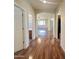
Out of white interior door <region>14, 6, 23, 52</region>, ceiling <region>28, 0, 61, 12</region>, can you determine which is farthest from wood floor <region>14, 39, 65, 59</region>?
ceiling <region>28, 0, 61, 12</region>

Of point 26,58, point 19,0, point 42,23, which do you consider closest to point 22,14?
point 19,0

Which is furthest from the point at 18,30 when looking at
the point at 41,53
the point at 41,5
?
the point at 41,5

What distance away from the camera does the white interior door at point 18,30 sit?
562cm

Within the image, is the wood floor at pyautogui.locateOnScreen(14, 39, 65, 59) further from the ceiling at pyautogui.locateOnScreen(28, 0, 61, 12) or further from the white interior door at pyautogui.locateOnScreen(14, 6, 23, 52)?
the ceiling at pyautogui.locateOnScreen(28, 0, 61, 12)

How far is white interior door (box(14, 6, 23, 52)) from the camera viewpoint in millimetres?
5621

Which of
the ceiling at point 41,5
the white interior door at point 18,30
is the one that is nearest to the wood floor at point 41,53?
the white interior door at point 18,30

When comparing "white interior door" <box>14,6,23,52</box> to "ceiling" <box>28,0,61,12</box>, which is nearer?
"white interior door" <box>14,6,23,52</box>

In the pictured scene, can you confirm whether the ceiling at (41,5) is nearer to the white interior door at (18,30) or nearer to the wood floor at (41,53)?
the white interior door at (18,30)

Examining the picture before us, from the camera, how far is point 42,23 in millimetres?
23172

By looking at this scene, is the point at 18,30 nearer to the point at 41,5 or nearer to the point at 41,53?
the point at 41,53

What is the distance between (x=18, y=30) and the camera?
5.98 meters

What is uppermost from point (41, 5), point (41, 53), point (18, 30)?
point (41, 5)
